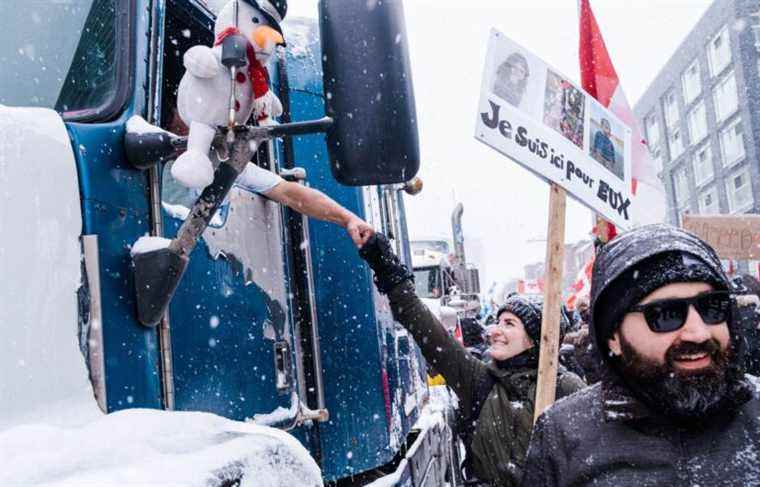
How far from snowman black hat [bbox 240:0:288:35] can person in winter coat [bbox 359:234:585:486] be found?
1049 mm

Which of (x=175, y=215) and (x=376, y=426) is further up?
(x=175, y=215)

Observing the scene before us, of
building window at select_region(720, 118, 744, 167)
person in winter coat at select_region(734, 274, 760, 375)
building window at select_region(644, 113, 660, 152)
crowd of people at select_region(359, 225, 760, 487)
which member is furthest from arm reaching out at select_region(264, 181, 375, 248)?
building window at select_region(644, 113, 660, 152)

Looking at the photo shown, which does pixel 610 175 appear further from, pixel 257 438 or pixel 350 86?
pixel 257 438

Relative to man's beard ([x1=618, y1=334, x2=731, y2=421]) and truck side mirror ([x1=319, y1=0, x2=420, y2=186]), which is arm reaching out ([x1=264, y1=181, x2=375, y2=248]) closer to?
truck side mirror ([x1=319, y1=0, x2=420, y2=186])

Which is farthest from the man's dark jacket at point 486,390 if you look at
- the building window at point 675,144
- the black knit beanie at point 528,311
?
the building window at point 675,144

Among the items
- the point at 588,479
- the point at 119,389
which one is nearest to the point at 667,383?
the point at 588,479

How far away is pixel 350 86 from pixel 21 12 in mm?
880

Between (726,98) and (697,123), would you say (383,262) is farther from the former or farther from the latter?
(697,123)

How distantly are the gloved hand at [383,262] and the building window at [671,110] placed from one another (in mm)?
41004

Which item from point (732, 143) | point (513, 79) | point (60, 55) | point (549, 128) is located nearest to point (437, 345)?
point (549, 128)

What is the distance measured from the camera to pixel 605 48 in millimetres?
3953

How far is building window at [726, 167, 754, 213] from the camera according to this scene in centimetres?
3169

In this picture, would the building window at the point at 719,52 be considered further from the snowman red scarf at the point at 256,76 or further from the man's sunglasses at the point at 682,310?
the snowman red scarf at the point at 256,76

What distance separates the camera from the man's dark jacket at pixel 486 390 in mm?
2846
